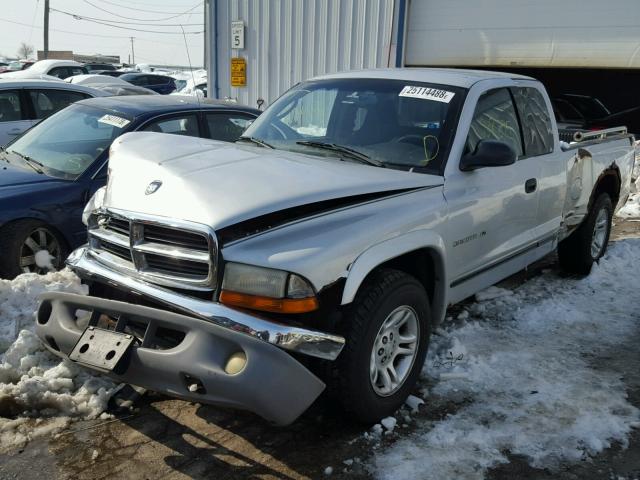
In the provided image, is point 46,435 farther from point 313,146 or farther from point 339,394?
point 313,146

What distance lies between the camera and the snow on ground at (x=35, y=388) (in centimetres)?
323

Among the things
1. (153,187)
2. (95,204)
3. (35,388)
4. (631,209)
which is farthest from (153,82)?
(153,187)

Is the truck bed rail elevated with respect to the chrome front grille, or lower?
elevated

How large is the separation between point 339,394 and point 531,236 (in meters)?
2.46

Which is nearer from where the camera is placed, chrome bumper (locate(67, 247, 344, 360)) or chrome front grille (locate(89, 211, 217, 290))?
chrome bumper (locate(67, 247, 344, 360))

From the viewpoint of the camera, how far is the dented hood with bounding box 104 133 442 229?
284 cm

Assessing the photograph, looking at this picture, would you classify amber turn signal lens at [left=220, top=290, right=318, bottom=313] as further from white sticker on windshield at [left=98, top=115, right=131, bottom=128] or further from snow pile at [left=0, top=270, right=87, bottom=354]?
white sticker on windshield at [left=98, top=115, right=131, bottom=128]

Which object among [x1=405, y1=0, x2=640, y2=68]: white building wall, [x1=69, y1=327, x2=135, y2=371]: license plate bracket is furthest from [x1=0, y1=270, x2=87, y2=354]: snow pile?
[x1=405, y1=0, x2=640, y2=68]: white building wall

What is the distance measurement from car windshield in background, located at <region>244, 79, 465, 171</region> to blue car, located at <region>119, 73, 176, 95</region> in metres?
22.4

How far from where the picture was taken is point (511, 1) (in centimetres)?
1114

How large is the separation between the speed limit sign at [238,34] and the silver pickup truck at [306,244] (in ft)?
29.4

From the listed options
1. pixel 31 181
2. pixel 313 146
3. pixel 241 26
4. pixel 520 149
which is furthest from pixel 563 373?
pixel 241 26

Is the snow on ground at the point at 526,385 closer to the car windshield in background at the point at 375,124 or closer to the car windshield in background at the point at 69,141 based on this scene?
the car windshield in background at the point at 375,124

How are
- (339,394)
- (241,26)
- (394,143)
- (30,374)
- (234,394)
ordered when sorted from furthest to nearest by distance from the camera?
1. (241,26)
2. (394,143)
3. (30,374)
4. (339,394)
5. (234,394)
